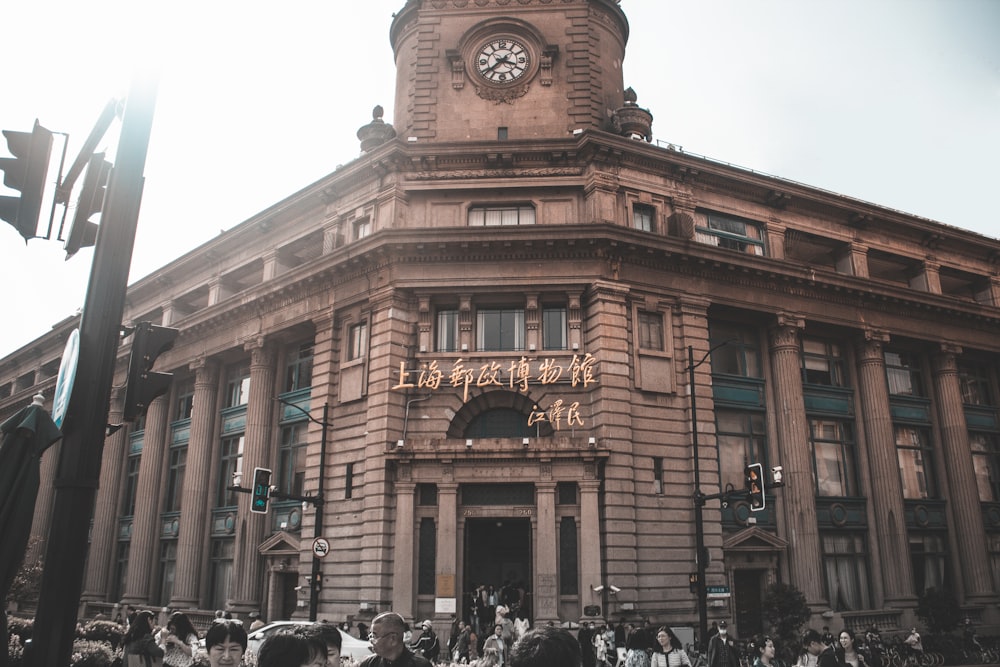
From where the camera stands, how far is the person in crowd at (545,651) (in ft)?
14.6

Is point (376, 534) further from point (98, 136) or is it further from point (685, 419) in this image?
point (98, 136)

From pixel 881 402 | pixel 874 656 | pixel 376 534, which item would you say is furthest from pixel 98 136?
pixel 881 402

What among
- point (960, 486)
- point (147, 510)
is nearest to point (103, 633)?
point (147, 510)

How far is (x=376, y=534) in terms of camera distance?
92.6 ft

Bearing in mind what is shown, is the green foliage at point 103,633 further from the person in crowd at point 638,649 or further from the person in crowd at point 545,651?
the person in crowd at point 545,651

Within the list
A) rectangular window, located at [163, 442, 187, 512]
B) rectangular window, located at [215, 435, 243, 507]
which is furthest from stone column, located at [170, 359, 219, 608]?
rectangular window, located at [163, 442, 187, 512]

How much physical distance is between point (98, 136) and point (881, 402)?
3578 cm

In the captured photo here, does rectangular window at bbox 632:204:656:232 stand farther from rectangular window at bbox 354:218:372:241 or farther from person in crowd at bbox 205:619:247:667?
person in crowd at bbox 205:619:247:667

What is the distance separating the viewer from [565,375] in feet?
96.8

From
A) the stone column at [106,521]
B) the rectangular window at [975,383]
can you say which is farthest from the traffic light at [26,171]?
the rectangular window at [975,383]

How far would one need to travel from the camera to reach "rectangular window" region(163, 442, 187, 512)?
4275 centimetres

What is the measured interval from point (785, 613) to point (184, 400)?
111 feet

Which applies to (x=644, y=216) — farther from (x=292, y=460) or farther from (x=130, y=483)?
(x=130, y=483)

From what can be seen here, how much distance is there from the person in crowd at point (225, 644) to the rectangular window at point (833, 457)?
31338 millimetres
